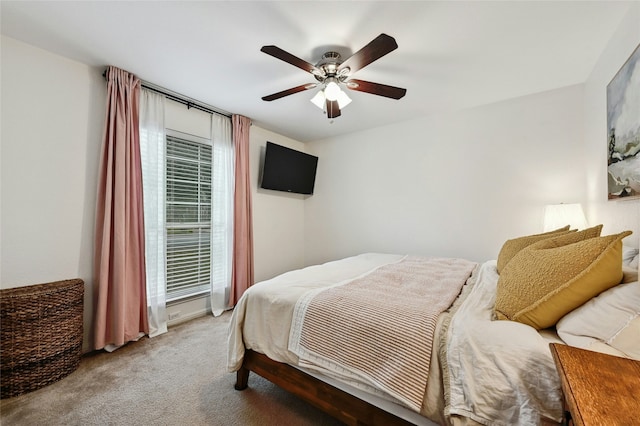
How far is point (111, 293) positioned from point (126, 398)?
952mm

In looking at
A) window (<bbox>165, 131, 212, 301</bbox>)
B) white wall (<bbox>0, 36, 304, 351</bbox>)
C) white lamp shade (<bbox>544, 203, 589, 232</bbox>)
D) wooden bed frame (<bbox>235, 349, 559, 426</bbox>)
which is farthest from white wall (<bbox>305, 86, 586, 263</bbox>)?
white wall (<bbox>0, 36, 304, 351</bbox>)

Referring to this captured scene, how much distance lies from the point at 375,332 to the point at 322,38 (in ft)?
6.41

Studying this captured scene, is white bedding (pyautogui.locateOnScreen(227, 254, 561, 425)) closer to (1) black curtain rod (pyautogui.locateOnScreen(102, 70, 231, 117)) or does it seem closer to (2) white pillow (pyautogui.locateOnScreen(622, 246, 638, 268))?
(2) white pillow (pyautogui.locateOnScreen(622, 246, 638, 268))

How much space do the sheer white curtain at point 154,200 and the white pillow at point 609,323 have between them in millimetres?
3011

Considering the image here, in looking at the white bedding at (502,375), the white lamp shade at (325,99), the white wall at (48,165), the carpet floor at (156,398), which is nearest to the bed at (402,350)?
the white bedding at (502,375)

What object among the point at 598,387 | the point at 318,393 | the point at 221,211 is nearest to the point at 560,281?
the point at 598,387

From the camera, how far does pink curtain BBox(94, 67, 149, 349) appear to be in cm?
216

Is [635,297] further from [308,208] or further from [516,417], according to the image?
[308,208]

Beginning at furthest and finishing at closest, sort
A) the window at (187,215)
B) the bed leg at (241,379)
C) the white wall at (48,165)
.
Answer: the window at (187,215)
the white wall at (48,165)
the bed leg at (241,379)

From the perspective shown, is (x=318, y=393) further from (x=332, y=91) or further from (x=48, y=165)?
(x=48, y=165)

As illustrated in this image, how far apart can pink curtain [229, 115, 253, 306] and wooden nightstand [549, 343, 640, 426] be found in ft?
9.93

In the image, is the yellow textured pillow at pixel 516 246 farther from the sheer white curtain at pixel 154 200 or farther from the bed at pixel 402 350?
the sheer white curtain at pixel 154 200

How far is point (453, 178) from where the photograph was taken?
3139 mm

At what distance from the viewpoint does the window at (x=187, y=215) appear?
2775 mm
